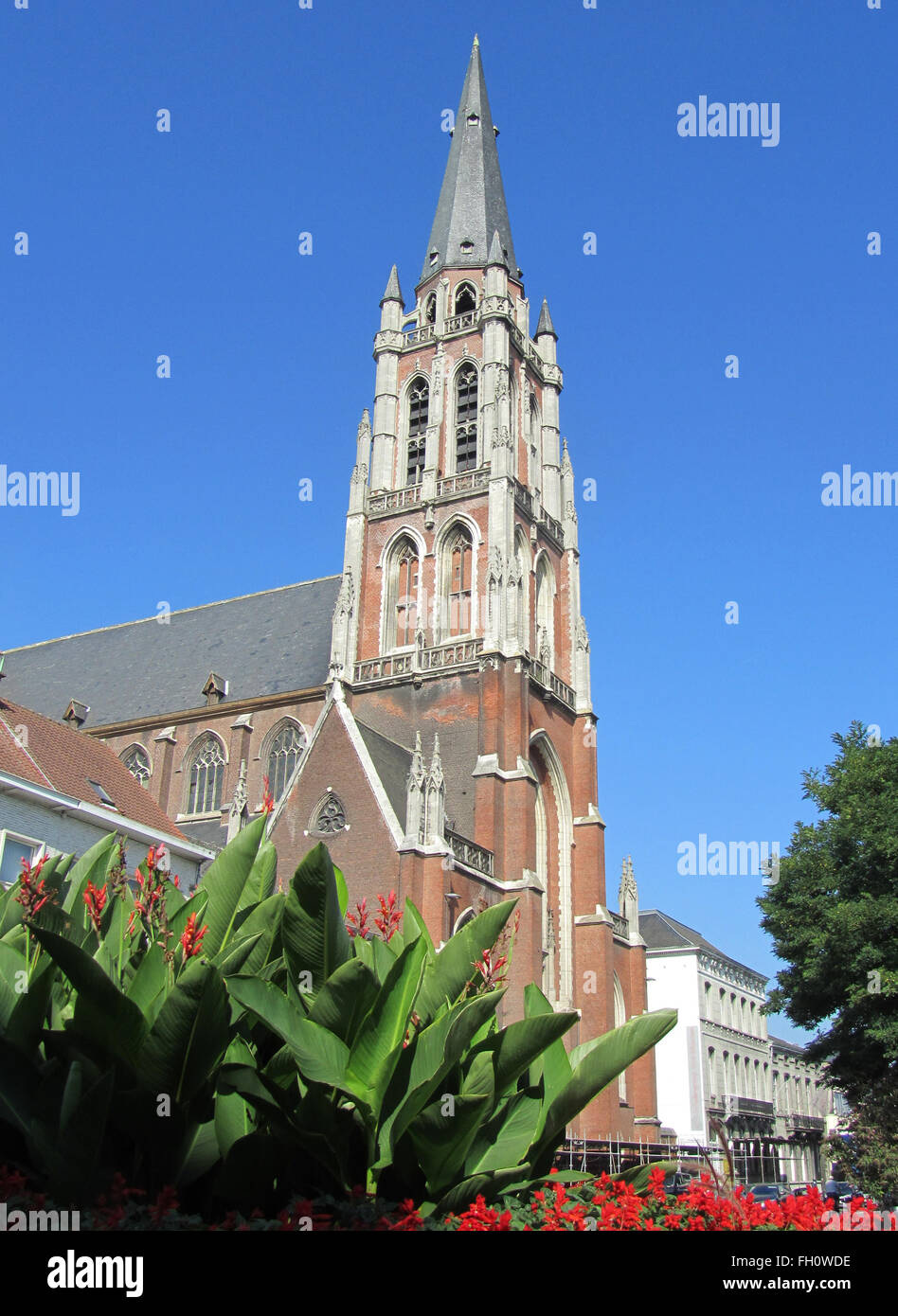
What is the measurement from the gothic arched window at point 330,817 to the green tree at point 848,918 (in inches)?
428

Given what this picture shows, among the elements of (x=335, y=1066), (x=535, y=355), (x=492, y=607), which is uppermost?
(x=535, y=355)

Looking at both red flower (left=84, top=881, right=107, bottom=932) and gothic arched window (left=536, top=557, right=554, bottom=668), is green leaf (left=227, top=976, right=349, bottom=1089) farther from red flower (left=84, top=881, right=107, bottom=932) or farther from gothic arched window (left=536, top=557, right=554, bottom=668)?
gothic arched window (left=536, top=557, right=554, bottom=668)

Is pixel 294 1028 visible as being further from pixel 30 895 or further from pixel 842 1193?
pixel 842 1193

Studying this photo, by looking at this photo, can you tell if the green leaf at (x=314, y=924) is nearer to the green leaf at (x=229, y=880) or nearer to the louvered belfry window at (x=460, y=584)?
the green leaf at (x=229, y=880)

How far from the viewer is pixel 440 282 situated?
43031 mm

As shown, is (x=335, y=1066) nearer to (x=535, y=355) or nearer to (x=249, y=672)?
(x=249, y=672)

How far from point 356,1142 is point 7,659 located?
4924 centimetres

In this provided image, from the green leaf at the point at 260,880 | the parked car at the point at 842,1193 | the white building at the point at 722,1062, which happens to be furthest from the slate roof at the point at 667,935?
the green leaf at the point at 260,880

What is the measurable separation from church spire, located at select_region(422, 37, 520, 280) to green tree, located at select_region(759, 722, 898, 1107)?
25890 mm

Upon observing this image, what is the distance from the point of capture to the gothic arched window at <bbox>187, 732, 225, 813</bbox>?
1556 inches

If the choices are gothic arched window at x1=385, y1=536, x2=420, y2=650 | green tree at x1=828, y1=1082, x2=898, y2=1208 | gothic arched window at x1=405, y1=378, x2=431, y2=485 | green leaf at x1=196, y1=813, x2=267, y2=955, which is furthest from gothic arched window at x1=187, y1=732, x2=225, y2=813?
green leaf at x1=196, y1=813, x2=267, y2=955

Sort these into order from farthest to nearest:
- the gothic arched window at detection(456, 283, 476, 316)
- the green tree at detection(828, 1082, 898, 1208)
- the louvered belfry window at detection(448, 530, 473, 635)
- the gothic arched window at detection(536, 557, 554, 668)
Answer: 1. the gothic arched window at detection(456, 283, 476, 316)
2. the gothic arched window at detection(536, 557, 554, 668)
3. the louvered belfry window at detection(448, 530, 473, 635)
4. the green tree at detection(828, 1082, 898, 1208)

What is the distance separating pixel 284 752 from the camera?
38594mm
